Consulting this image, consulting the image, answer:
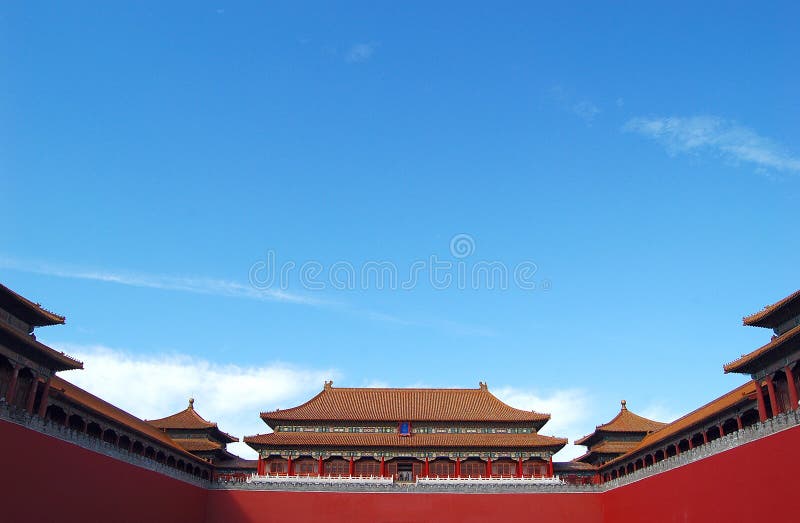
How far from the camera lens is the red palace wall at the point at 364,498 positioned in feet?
66.9

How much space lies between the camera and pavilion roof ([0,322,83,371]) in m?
21.8

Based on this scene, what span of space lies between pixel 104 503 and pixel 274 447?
12.7m

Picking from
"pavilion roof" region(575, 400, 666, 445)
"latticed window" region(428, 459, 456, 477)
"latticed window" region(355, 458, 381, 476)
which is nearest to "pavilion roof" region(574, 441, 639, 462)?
"pavilion roof" region(575, 400, 666, 445)

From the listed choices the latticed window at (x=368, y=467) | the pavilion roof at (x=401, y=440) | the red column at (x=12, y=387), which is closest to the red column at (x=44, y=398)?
the red column at (x=12, y=387)

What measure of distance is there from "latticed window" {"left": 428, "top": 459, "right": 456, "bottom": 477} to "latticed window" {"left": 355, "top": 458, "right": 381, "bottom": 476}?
3022mm

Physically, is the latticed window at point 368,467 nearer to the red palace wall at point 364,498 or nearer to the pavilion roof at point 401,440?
the pavilion roof at point 401,440

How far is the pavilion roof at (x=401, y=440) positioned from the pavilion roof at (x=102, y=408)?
523 cm

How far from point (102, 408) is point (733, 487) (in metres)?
27.2

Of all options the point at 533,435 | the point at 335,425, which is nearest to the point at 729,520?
the point at 533,435

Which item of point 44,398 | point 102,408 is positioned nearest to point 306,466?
point 102,408

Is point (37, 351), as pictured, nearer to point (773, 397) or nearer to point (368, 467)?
point (368, 467)

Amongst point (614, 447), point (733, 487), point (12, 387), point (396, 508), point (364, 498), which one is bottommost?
point (733, 487)

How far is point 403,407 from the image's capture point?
1601 inches

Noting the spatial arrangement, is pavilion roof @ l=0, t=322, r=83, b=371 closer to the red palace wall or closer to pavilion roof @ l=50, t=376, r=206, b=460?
pavilion roof @ l=50, t=376, r=206, b=460
